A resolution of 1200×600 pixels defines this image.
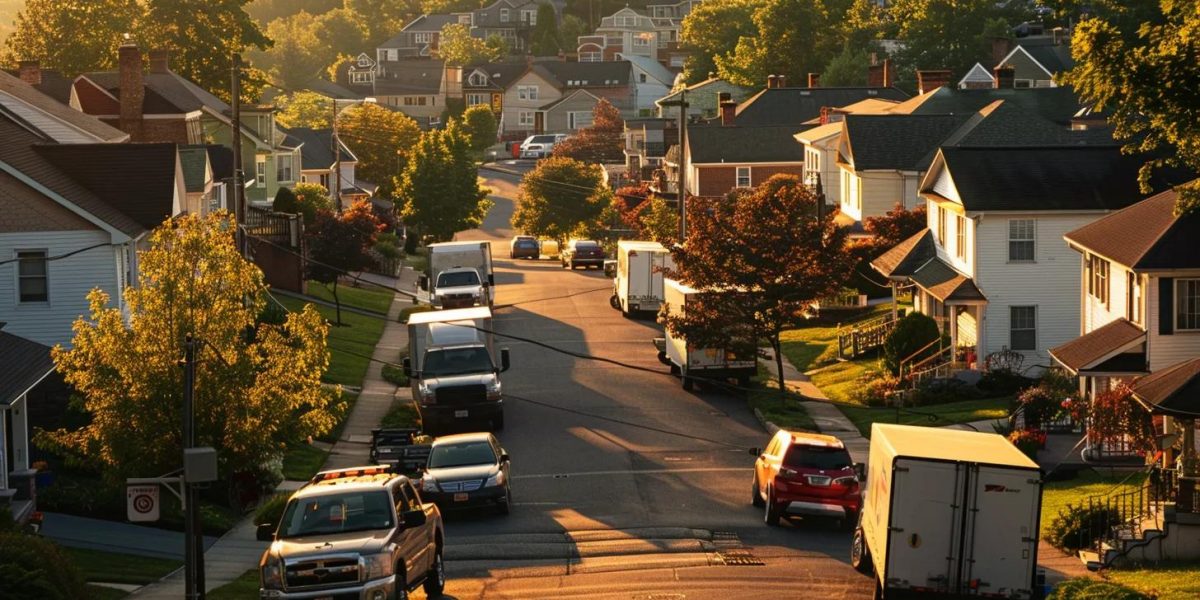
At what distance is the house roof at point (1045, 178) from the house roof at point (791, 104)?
51.6 m

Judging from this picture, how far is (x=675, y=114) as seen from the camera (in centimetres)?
14975

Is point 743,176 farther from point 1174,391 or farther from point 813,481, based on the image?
point 813,481

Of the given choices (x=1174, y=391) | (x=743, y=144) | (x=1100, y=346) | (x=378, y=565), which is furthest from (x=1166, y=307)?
(x=743, y=144)

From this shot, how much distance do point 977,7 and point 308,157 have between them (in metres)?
51.5

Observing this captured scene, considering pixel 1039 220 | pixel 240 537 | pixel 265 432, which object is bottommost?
pixel 240 537

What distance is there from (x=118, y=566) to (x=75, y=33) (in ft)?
243

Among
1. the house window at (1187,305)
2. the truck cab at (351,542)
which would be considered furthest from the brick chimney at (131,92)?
the truck cab at (351,542)

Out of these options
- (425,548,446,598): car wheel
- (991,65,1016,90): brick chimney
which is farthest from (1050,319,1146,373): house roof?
(991,65,1016,90): brick chimney

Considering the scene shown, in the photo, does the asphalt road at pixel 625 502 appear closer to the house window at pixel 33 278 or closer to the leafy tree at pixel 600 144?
the house window at pixel 33 278

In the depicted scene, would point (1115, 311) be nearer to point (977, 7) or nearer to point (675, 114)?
point (977, 7)

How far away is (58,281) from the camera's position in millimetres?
43281

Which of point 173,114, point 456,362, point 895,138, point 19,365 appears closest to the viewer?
point 19,365

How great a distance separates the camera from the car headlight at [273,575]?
24.2 meters

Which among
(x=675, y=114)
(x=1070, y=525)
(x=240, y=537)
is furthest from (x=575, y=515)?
(x=675, y=114)
